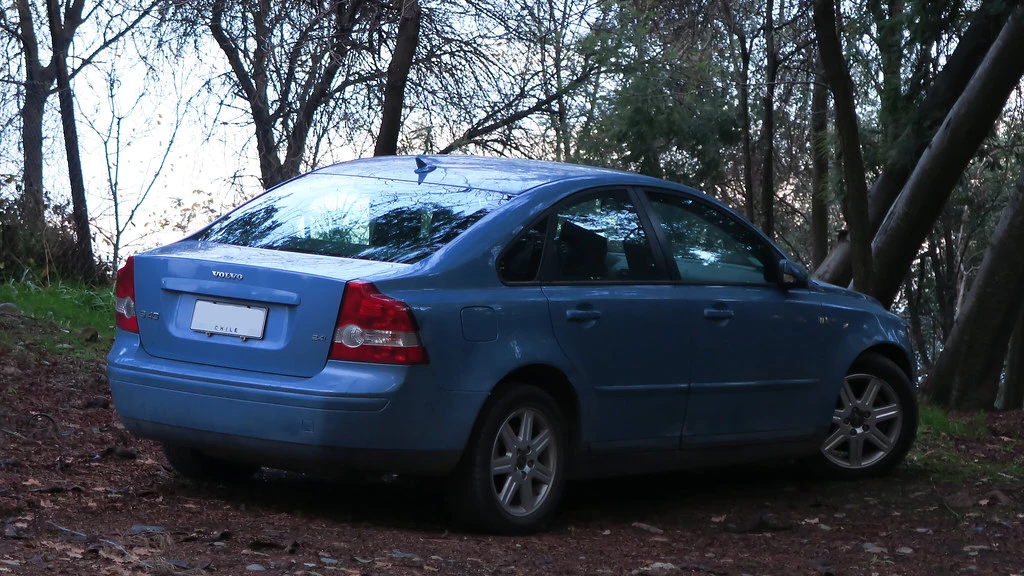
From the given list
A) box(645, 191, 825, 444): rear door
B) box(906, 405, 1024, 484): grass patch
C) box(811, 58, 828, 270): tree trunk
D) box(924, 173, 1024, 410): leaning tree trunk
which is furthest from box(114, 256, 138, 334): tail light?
box(811, 58, 828, 270): tree trunk

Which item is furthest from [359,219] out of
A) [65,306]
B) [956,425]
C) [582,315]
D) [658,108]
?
[658,108]

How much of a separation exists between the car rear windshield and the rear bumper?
573 mm

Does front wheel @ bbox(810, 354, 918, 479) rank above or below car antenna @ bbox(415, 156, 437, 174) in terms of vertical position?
below

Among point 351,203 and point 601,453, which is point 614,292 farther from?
point 351,203

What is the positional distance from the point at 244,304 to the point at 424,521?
1.25 m

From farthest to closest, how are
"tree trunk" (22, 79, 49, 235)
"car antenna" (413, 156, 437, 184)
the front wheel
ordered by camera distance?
"tree trunk" (22, 79, 49, 235)
the front wheel
"car antenna" (413, 156, 437, 184)

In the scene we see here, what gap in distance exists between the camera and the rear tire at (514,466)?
207 inches

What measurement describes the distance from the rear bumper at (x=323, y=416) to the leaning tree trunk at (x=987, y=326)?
754cm

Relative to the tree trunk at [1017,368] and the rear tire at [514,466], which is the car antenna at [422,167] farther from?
the tree trunk at [1017,368]

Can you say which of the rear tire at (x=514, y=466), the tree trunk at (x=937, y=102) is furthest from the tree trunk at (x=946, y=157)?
the rear tire at (x=514, y=466)

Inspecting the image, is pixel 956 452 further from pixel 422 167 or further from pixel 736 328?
pixel 422 167

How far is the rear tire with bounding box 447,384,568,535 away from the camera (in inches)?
207

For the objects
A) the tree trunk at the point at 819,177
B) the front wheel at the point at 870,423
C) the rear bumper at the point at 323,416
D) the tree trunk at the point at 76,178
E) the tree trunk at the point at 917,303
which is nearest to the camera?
the rear bumper at the point at 323,416

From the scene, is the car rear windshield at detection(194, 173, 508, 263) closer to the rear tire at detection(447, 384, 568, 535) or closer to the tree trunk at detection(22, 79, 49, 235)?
the rear tire at detection(447, 384, 568, 535)
